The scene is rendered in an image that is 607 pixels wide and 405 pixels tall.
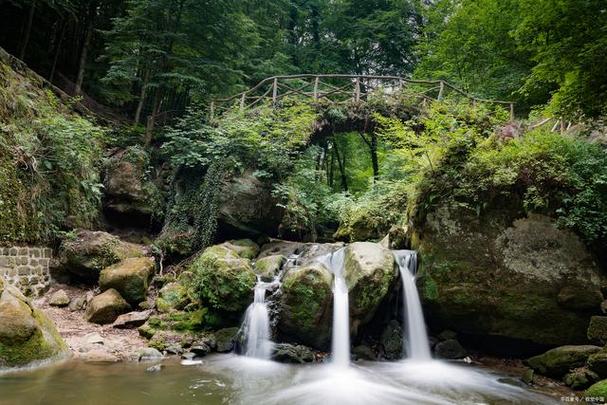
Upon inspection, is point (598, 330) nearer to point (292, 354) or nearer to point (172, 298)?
point (292, 354)

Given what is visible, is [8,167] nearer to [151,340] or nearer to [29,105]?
[29,105]

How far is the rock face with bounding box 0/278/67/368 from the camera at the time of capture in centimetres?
533

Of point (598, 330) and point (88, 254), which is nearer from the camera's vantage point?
point (598, 330)

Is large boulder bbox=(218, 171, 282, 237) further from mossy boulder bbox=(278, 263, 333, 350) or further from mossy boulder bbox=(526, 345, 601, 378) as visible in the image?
mossy boulder bbox=(526, 345, 601, 378)

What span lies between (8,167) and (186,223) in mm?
4300

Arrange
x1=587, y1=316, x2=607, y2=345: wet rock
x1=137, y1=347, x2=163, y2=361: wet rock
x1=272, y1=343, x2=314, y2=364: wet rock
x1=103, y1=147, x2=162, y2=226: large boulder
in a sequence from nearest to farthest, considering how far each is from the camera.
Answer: x1=587, y1=316, x2=607, y2=345: wet rock
x1=137, y1=347, x2=163, y2=361: wet rock
x1=272, y1=343, x2=314, y2=364: wet rock
x1=103, y1=147, x2=162, y2=226: large boulder

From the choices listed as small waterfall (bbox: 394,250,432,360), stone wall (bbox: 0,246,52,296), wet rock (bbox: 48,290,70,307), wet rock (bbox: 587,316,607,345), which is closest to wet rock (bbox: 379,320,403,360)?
small waterfall (bbox: 394,250,432,360)

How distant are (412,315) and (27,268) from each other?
26.6ft

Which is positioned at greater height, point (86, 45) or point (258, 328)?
point (86, 45)

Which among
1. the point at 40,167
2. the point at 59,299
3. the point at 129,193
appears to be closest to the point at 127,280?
the point at 59,299

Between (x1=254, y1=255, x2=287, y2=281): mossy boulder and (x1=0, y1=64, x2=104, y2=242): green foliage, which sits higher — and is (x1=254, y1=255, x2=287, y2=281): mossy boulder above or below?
below

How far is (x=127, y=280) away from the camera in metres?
8.32

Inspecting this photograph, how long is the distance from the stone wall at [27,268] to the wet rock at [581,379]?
9904 millimetres

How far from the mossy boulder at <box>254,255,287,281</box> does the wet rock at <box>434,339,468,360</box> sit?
3.68 meters
